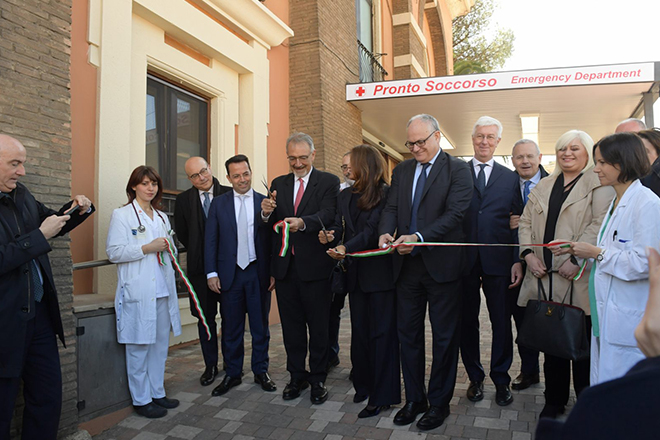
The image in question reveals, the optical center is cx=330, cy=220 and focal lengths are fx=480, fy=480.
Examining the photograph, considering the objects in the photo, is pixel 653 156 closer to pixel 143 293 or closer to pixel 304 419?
pixel 304 419

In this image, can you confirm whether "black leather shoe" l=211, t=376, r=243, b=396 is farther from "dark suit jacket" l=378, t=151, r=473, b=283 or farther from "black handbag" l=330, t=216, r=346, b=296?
"dark suit jacket" l=378, t=151, r=473, b=283

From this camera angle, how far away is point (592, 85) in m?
10.0

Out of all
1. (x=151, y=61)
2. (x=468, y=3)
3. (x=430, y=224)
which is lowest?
(x=430, y=224)

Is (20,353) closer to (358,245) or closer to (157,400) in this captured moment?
(157,400)

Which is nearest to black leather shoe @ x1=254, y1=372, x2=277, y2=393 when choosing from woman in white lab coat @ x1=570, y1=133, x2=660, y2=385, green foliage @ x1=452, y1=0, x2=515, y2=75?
woman in white lab coat @ x1=570, y1=133, x2=660, y2=385

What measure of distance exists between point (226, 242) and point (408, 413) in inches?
90.9

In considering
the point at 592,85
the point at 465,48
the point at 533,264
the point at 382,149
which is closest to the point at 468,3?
the point at 465,48

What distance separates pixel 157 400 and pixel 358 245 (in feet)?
7.53

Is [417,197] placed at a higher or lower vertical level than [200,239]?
higher

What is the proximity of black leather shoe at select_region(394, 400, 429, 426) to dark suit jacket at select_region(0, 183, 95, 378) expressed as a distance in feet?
8.82

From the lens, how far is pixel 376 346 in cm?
408

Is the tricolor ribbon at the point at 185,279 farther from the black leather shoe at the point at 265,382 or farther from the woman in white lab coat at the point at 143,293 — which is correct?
the black leather shoe at the point at 265,382

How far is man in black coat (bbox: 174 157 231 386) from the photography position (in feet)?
16.3

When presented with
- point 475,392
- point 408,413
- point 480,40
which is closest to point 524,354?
point 475,392
